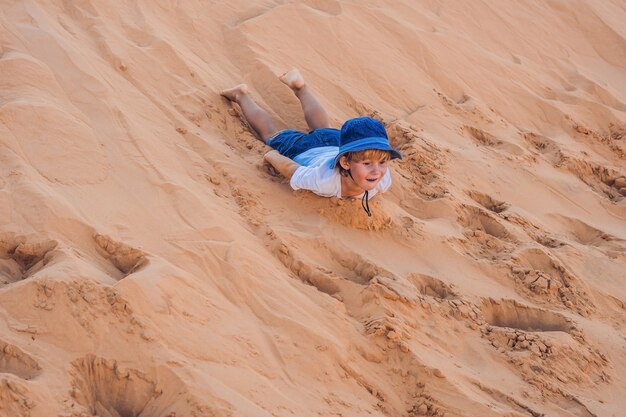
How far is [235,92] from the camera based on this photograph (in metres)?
4.30

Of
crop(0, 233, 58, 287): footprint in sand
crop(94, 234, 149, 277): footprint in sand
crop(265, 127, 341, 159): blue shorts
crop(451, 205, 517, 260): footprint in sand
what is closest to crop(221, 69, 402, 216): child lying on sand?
crop(265, 127, 341, 159): blue shorts

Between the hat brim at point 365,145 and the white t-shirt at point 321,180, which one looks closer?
the hat brim at point 365,145

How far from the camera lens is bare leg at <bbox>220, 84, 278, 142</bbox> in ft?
13.9

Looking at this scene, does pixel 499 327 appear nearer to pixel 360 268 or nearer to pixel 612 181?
pixel 360 268

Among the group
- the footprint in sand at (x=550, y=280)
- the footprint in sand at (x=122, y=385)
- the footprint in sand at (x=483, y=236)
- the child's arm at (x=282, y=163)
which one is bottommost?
the footprint in sand at (x=122, y=385)

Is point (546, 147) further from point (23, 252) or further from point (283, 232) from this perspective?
point (23, 252)

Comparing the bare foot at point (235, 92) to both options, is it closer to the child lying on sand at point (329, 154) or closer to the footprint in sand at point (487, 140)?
the child lying on sand at point (329, 154)

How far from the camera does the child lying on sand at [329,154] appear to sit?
3598mm

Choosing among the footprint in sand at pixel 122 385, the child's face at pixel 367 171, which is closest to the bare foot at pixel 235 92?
the child's face at pixel 367 171

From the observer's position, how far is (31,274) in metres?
2.63

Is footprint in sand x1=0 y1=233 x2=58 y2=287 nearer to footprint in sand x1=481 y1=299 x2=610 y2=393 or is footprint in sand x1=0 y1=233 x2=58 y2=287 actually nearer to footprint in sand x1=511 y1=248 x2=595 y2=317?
footprint in sand x1=481 y1=299 x2=610 y2=393

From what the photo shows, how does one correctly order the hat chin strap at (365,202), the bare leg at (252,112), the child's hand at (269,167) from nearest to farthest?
1. the hat chin strap at (365,202)
2. the child's hand at (269,167)
3. the bare leg at (252,112)

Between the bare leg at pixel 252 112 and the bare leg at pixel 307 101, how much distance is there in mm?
247

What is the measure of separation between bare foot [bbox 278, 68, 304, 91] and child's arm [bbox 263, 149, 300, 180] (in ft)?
2.48
